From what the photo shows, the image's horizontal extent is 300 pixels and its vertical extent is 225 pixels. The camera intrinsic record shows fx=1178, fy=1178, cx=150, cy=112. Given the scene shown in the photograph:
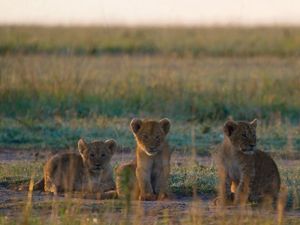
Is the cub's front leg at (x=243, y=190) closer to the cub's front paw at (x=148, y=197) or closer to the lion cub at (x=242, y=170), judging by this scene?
the lion cub at (x=242, y=170)

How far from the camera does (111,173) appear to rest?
11.1 metres

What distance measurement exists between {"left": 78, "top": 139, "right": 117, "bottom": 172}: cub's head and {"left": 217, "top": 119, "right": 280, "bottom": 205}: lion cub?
1346 millimetres

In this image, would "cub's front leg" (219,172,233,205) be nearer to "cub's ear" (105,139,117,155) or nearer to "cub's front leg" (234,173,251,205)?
"cub's front leg" (234,173,251,205)

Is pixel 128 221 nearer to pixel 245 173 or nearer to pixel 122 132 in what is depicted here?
pixel 245 173

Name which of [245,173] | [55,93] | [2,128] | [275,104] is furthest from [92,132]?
[245,173]

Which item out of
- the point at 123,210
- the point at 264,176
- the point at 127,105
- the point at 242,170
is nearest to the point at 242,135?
the point at 242,170

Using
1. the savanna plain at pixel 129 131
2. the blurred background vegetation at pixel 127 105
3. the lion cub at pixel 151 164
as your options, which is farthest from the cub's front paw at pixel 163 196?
the blurred background vegetation at pixel 127 105

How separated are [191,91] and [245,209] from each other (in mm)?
9009

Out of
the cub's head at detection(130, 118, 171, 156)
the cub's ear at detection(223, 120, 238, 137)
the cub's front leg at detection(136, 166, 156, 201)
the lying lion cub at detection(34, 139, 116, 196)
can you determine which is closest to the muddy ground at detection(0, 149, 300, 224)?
the cub's front leg at detection(136, 166, 156, 201)

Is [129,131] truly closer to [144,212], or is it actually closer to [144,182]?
[144,182]

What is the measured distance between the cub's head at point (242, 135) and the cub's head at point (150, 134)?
69 centimetres

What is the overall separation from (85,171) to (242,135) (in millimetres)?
1864

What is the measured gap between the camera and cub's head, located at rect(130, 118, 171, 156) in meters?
10.4

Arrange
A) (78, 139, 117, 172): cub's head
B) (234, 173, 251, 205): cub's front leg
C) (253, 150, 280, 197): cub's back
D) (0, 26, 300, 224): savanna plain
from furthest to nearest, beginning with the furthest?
(78, 139, 117, 172): cub's head < (253, 150, 280, 197): cub's back < (234, 173, 251, 205): cub's front leg < (0, 26, 300, 224): savanna plain
